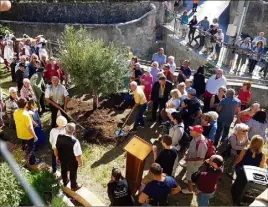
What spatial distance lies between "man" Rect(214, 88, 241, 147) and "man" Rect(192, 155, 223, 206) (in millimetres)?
2453

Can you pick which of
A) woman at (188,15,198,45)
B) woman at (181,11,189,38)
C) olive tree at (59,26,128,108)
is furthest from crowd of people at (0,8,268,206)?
woman at (181,11,189,38)

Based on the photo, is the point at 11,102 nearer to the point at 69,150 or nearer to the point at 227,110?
the point at 69,150

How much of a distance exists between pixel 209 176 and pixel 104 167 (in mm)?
2832

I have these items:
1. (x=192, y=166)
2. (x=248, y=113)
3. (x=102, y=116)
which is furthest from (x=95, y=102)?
(x=248, y=113)

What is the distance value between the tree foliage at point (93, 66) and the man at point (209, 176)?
4257 mm

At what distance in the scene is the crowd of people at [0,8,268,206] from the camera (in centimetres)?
575

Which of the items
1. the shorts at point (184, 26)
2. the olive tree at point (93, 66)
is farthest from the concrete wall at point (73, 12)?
the olive tree at point (93, 66)

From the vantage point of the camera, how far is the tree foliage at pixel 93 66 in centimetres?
905

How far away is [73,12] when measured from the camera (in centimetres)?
1745

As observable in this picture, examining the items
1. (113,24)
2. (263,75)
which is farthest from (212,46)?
(113,24)

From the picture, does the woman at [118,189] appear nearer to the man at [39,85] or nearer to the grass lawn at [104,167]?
the grass lawn at [104,167]

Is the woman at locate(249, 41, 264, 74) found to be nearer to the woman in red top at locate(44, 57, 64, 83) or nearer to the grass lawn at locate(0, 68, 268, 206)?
the grass lawn at locate(0, 68, 268, 206)

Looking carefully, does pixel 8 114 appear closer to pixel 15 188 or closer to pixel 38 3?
pixel 15 188

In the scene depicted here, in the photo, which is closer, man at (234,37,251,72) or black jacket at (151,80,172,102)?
black jacket at (151,80,172,102)
